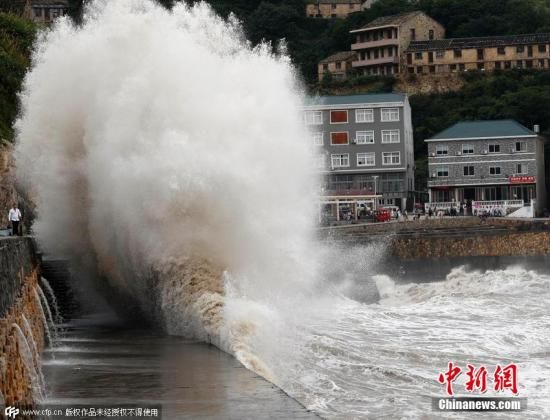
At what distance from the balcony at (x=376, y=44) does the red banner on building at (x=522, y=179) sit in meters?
40.3

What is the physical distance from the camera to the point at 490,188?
89.4 m

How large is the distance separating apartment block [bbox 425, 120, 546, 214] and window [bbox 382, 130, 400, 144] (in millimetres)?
2663

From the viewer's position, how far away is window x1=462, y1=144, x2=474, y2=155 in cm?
8938

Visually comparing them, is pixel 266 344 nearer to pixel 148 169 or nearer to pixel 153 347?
pixel 153 347

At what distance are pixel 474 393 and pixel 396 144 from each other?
70.3 meters

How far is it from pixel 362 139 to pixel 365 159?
1617mm

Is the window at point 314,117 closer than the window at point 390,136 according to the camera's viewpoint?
Yes

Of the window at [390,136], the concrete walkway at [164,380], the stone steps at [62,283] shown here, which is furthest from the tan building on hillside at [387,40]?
the concrete walkway at [164,380]

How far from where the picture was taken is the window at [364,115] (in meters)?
90.2

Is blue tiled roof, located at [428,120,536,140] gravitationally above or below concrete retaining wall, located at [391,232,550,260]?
above

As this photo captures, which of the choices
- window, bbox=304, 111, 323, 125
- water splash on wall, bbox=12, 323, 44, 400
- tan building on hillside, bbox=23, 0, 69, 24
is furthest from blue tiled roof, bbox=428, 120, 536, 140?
water splash on wall, bbox=12, 323, 44, 400

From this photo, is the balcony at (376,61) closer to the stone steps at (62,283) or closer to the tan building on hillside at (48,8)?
the tan building on hillside at (48,8)

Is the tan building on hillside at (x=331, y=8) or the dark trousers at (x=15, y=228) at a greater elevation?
the tan building on hillside at (x=331, y=8)

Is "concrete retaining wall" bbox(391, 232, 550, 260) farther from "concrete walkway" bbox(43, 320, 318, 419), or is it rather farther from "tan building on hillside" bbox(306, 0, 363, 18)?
"tan building on hillside" bbox(306, 0, 363, 18)
